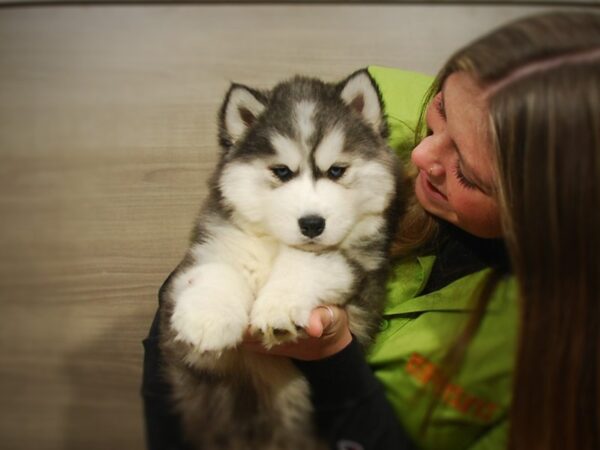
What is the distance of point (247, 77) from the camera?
1.53 meters

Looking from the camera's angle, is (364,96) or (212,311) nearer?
(212,311)

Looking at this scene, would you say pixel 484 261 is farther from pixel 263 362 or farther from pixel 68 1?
pixel 68 1

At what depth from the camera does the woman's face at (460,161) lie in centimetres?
94

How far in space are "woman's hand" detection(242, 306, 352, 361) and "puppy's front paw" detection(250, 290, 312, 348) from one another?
0.02m

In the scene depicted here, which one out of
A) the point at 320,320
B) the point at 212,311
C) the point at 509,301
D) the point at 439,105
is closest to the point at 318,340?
the point at 320,320

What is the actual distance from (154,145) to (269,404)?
90 centimetres

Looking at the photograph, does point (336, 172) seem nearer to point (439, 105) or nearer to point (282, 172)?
point (282, 172)

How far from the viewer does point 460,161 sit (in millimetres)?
1007

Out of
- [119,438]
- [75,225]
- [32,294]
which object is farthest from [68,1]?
[119,438]

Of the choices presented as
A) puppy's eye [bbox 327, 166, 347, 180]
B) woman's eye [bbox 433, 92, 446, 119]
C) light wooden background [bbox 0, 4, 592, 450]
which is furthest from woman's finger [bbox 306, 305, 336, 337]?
light wooden background [bbox 0, 4, 592, 450]

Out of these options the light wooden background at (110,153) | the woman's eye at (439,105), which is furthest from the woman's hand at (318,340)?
the light wooden background at (110,153)

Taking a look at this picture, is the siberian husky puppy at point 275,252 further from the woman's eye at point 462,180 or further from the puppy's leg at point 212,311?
the woman's eye at point 462,180

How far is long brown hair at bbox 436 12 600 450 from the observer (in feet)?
2.56

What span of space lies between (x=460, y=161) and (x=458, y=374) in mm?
420
